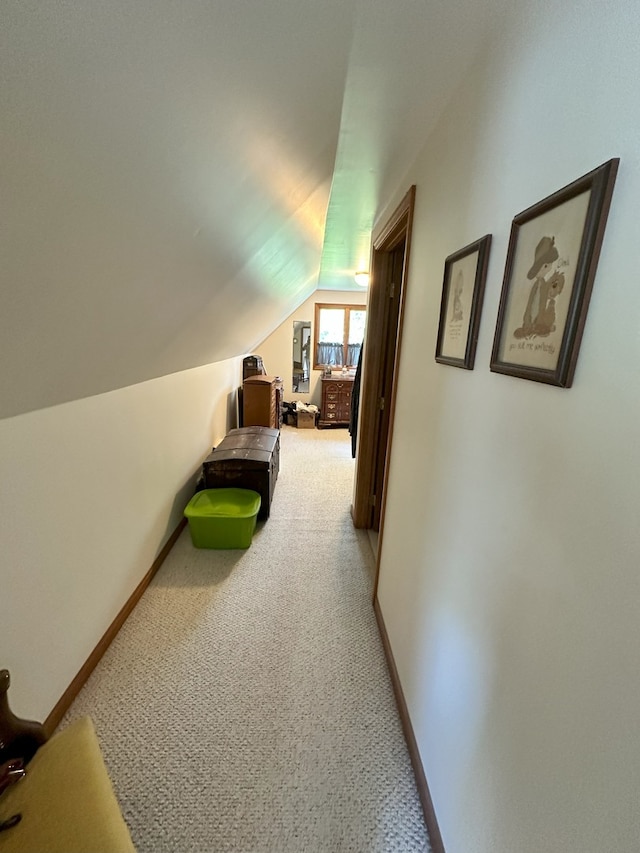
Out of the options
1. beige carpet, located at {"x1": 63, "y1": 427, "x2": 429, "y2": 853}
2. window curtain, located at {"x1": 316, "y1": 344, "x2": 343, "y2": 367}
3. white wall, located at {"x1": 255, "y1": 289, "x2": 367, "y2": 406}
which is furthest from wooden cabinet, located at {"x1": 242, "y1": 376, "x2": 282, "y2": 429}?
beige carpet, located at {"x1": 63, "y1": 427, "x2": 429, "y2": 853}

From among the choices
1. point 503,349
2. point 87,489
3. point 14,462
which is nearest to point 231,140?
point 503,349

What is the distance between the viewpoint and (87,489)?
1.50 m

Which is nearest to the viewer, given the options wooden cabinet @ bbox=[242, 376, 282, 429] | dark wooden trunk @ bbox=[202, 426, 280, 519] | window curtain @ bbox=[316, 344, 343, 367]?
dark wooden trunk @ bbox=[202, 426, 280, 519]

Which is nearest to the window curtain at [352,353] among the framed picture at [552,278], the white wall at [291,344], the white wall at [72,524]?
the white wall at [291,344]

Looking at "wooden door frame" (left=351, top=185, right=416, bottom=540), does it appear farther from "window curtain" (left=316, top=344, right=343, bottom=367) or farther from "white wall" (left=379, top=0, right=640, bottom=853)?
"window curtain" (left=316, top=344, right=343, bottom=367)

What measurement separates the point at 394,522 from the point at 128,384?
4.91 feet

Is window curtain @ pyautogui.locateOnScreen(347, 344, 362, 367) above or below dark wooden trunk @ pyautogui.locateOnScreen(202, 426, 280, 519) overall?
above

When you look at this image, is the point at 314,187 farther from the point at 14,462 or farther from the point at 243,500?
the point at 243,500

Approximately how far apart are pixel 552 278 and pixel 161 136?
0.84 meters

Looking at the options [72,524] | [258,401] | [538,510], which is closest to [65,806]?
[72,524]

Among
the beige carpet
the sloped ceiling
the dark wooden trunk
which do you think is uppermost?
the sloped ceiling

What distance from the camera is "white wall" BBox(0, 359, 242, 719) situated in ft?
3.78

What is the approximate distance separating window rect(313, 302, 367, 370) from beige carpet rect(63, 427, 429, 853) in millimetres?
4082

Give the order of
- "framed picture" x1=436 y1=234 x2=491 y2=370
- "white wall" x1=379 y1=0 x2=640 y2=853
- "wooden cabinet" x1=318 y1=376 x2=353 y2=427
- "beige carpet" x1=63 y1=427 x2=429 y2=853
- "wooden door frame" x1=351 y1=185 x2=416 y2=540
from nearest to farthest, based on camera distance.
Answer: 1. "white wall" x1=379 y1=0 x2=640 y2=853
2. "framed picture" x1=436 y1=234 x2=491 y2=370
3. "beige carpet" x1=63 y1=427 x2=429 y2=853
4. "wooden door frame" x1=351 y1=185 x2=416 y2=540
5. "wooden cabinet" x1=318 y1=376 x2=353 y2=427
